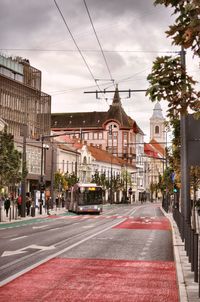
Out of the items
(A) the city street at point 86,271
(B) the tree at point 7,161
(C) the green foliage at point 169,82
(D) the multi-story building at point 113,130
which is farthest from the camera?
(D) the multi-story building at point 113,130

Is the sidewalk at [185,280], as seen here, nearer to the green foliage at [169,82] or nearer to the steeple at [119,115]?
the green foliage at [169,82]

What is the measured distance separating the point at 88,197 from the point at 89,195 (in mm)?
243

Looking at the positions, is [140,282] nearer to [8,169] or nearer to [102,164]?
[8,169]

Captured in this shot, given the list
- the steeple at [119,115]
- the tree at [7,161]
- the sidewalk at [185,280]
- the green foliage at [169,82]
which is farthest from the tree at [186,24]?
the steeple at [119,115]

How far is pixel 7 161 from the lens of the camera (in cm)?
3925

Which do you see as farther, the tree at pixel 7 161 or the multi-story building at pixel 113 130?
the multi-story building at pixel 113 130

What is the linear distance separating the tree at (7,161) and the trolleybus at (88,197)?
13.9 metres

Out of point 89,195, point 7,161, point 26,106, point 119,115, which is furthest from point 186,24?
point 119,115

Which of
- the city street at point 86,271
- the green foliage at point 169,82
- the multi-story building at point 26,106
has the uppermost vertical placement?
the multi-story building at point 26,106

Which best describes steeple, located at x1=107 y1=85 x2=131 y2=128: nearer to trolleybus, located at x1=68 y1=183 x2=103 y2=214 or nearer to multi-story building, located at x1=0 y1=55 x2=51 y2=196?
multi-story building, located at x1=0 y1=55 x2=51 y2=196

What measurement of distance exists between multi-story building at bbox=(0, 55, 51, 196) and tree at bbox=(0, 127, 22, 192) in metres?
45.8

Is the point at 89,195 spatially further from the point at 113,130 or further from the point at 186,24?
the point at 113,130

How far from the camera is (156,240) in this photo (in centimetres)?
2411

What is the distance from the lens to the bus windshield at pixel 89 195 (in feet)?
179
